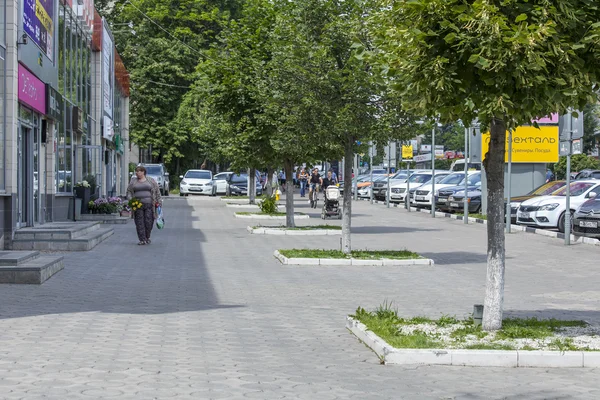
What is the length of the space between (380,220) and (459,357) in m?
27.1

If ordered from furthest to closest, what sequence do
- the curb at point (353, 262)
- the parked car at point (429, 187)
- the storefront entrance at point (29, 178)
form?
the parked car at point (429, 187)
the storefront entrance at point (29, 178)
the curb at point (353, 262)

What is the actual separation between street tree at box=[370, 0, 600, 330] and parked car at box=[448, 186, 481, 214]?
94.2 feet

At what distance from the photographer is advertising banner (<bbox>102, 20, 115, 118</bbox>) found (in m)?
40.7

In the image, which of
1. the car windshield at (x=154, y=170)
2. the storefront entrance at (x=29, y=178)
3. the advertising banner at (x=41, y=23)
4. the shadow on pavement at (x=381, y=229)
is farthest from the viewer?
the car windshield at (x=154, y=170)

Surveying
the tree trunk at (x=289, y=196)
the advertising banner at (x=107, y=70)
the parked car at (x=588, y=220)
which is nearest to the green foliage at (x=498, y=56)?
the parked car at (x=588, y=220)

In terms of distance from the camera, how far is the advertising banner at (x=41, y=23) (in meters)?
→ 22.5

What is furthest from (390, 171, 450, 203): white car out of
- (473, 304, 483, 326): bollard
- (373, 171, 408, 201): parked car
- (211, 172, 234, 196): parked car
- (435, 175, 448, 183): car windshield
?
(473, 304, 483, 326): bollard

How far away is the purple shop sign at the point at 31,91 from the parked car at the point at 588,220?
1303 centimetres

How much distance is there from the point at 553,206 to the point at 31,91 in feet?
46.9

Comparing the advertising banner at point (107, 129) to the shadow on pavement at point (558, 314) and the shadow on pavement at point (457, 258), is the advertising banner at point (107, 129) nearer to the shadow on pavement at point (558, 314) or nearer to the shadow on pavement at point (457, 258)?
the shadow on pavement at point (457, 258)

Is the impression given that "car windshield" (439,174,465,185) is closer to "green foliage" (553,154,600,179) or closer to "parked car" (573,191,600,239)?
"parked car" (573,191,600,239)

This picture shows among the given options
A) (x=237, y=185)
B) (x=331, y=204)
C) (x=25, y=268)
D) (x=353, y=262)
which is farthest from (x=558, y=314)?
(x=237, y=185)

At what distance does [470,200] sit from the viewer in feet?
124

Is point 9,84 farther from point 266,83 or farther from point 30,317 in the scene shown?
point 30,317
